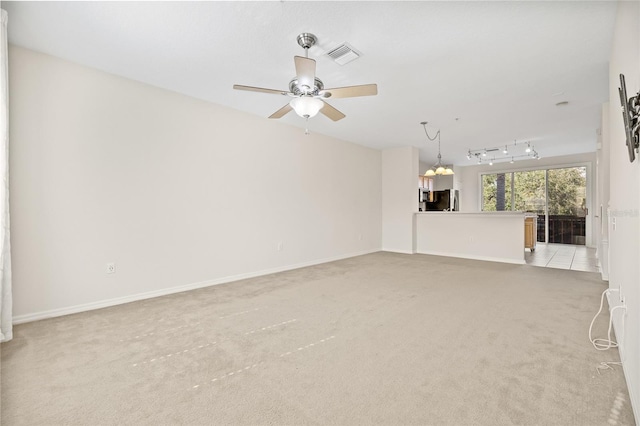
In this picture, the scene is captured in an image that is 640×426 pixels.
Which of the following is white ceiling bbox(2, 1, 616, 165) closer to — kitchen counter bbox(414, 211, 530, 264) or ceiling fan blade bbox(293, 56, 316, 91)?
ceiling fan blade bbox(293, 56, 316, 91)

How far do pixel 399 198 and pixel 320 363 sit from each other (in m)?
5.41

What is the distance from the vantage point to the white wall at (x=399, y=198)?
6645 mm

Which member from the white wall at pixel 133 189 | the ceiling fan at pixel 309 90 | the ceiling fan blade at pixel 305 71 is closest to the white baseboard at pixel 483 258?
the white wall at pixel 133 189

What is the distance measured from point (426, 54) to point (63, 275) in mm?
4136

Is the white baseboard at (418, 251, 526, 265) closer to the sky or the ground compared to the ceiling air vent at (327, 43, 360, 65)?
closer to the ground

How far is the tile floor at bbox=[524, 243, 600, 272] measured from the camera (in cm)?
506

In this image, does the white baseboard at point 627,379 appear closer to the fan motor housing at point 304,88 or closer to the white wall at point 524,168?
the fan motor housing at point 304,88

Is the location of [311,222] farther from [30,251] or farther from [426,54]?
[30,251]

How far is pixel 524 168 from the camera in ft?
27.3

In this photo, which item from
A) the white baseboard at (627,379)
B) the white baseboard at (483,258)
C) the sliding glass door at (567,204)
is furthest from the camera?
the sliding glass door at (567,204)

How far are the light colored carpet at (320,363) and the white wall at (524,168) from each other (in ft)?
18.3

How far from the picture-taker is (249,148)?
14.4ft

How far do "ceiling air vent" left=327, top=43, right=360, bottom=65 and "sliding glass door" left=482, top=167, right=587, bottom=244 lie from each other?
8.01 metres

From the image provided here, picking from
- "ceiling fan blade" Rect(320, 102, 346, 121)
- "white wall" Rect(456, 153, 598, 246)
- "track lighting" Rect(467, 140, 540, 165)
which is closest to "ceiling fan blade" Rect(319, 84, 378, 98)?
"ceiling fan blade" Rect(320, 102, 346, 121)
